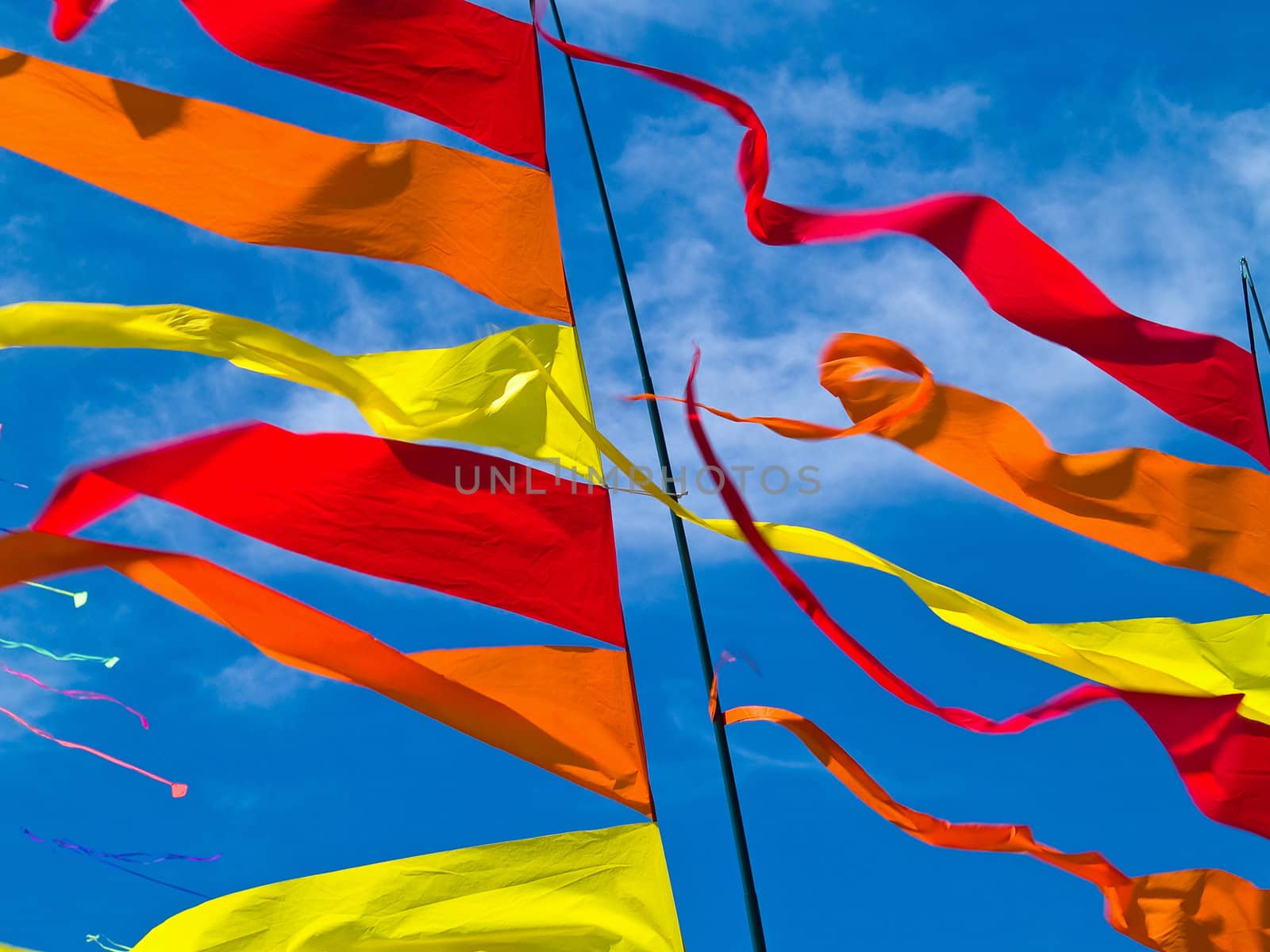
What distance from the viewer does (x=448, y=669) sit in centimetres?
542

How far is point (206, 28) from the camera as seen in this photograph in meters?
6.46

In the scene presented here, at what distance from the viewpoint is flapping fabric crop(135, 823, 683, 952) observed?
498cm

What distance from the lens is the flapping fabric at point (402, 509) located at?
526cm

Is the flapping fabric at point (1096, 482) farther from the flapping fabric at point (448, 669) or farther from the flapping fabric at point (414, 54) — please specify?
the flapping fabric at point (414, 54)

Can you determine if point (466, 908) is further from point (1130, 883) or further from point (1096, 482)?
point (1096, 482)

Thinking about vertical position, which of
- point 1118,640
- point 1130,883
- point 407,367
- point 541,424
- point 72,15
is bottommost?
point 1130,883

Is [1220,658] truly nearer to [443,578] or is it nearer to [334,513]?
[443,578]

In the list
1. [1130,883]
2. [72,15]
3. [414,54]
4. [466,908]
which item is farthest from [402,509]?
[1130,883]

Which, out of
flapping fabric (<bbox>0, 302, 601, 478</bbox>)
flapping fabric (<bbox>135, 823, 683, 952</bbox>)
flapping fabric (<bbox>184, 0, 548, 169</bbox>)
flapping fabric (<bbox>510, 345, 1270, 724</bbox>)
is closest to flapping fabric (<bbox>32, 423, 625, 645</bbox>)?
flapping fabric (<bbox>0, 302, 601, 478</bbox>)

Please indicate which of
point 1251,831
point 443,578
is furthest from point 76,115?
point 1251,831

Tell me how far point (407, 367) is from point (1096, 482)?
10.5ft

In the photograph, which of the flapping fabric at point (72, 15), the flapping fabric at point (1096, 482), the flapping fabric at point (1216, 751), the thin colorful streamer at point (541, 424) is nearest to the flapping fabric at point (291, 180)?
the flapping fabric at point (72, 15)

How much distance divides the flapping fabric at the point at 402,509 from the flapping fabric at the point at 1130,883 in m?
1.05

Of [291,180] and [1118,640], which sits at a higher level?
[291,180]
